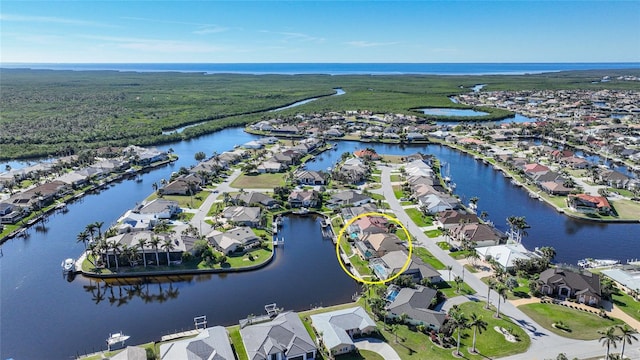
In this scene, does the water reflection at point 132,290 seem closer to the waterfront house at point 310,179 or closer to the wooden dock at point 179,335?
the wooden dock at point 179,335

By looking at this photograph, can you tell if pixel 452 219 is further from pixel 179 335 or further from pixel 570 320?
pixel 179 335

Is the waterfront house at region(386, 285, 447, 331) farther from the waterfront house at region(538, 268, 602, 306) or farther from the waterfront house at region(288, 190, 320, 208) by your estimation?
the waterfront house at region(288, 190, 320, 208)

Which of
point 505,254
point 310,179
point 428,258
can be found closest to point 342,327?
point 428,258

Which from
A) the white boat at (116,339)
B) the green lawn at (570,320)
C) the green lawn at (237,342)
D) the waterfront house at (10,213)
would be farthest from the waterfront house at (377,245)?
the waterfront house at (10,213)

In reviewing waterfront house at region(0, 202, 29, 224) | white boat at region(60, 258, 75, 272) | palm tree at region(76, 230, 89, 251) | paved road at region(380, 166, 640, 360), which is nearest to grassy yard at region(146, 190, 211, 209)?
palm tree at region(76, 230, 89, 251)

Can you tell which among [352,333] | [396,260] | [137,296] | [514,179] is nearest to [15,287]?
[137,296]

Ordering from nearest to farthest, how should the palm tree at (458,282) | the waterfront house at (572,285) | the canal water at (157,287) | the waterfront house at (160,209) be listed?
1. the canal water at (157,287)
2. the waterfront house at (572,285)
3. the palm tree at (458,282)
4. the waterfront house at (160,209)
